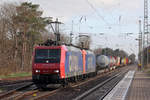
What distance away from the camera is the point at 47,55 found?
1698 centimetres

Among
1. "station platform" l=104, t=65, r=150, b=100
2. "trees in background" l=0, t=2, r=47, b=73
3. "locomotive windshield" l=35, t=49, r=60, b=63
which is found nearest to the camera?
"station platform" l=104, t=65, r=150, b=100

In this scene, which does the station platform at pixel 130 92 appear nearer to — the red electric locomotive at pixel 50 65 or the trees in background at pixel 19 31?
the red electric locomotive at pixel 50 65

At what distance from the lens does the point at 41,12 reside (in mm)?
45469

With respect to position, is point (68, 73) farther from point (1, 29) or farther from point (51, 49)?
point (1, 29)

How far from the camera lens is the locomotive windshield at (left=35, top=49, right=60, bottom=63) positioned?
16.8 meters

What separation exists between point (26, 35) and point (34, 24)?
2.30m

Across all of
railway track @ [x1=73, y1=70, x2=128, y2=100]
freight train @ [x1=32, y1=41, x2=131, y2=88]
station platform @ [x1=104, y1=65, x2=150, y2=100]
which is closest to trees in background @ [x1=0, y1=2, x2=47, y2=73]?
railway track @ [x1=73, y1=70, x2=128, y2=100]

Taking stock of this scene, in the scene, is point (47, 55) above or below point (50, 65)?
above

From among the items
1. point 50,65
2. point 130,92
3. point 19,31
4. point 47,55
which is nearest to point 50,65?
point 50,65

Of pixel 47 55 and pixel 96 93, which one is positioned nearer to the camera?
pixel 96 93

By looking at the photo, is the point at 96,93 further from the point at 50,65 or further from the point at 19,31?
the point at 19,31

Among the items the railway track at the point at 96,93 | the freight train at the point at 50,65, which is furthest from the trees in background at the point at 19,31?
the freight train at the point at 50,65

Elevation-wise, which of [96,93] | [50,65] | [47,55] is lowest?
[96,93]

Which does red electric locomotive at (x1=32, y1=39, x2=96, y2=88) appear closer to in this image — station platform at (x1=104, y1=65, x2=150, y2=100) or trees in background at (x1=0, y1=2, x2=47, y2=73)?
station platform at (x1=104, y1=65, x2=150, y2=100)
